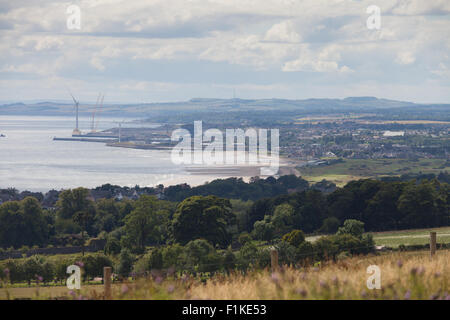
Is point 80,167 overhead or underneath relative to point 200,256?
underneath

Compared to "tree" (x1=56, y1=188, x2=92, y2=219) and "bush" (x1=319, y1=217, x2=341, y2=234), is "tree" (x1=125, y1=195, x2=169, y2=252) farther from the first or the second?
"tree" (x1=56, y1=188, x2=92, y2=219)

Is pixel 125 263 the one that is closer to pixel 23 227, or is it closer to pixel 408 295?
pixel 23 227

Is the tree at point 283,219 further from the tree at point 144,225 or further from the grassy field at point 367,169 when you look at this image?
the grassy field at point 367,169

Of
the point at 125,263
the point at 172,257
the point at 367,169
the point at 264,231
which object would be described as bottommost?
Answer: the point at 367,169

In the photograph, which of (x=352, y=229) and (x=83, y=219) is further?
(x=83, y=219)

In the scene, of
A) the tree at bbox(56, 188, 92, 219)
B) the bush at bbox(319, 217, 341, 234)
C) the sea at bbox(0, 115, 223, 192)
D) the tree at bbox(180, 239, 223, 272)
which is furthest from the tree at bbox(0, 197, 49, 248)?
the sea at bbox(0, 115, 223, 192)

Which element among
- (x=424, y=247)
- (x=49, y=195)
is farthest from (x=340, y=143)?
(x=424, y=247)

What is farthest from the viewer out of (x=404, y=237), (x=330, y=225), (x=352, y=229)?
(x=330, y=225)

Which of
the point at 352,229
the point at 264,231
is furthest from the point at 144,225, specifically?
the point at 352,229
